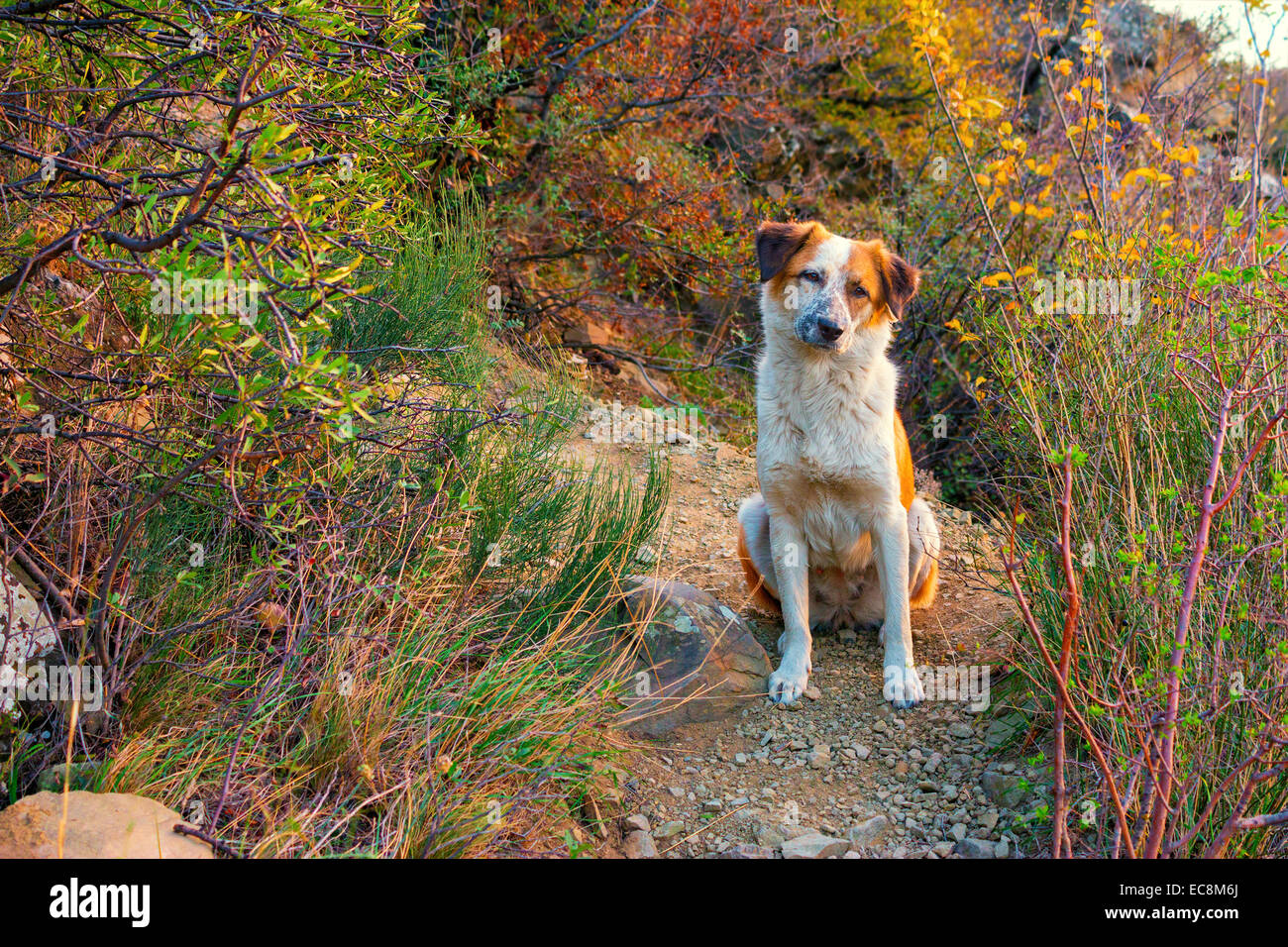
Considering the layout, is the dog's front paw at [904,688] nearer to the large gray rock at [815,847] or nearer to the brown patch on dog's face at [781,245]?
the large gray rock at [815,847]

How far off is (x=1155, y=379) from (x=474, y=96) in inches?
176

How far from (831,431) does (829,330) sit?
16.1 inches

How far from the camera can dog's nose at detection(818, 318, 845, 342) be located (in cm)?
362

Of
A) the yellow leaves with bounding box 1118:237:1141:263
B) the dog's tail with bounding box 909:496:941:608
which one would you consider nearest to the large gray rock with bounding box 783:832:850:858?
the dog's tail with bounding box 909:496:941:608

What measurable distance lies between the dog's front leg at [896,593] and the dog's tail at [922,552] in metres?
0.18

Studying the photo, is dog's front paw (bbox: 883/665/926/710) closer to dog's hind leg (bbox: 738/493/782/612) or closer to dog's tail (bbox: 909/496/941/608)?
dog's tail (bbox: 909/496/941/608)

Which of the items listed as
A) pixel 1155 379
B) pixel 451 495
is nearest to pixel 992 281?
pixel 1155 379

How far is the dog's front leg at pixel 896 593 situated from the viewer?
3805mm

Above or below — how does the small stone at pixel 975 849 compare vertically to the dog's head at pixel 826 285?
below

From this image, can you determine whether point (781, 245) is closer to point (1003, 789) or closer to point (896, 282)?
point (896, 282)

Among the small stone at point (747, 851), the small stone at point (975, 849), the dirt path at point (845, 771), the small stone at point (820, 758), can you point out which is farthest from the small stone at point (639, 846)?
the small stone at point (975, 849)

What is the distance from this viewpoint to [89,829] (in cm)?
208

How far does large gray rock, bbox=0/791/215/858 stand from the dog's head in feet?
8.89
